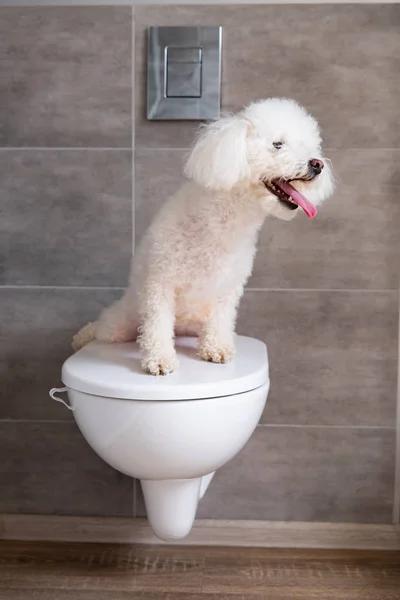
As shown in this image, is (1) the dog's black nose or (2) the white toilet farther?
(1) the dog's black nose

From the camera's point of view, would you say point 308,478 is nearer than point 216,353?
No

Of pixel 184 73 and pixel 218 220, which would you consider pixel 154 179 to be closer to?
pixel 184 73

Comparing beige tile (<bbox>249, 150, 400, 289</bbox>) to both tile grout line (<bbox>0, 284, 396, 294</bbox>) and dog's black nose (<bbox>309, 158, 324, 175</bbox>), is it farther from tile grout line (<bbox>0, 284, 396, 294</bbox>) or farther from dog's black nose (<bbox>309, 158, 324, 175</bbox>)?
dog's black nose (<bbox>309, 158, 324, 175</bbox>)

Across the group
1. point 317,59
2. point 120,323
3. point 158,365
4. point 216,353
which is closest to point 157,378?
point 158,365

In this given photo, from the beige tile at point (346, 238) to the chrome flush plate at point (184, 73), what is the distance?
0.35 metres

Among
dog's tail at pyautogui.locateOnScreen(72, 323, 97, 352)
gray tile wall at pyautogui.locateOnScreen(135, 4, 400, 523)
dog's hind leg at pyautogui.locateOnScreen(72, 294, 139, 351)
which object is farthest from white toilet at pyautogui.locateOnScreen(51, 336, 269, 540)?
gray tile wall at pyautogui.locateOnScreen(135, 4, 400, 523)

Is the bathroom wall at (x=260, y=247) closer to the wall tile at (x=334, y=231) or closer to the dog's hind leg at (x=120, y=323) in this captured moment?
the wall tile at (x=334, y=231)

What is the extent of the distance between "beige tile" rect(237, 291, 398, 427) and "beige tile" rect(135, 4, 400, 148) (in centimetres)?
43

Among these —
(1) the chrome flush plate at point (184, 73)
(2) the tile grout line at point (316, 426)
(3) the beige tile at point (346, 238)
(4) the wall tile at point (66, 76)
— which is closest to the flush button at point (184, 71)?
(1) the chrome flush plate at point (184, 73)

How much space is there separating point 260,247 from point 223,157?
0.56m

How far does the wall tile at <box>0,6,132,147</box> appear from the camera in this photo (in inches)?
66.2

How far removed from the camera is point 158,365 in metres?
1.21

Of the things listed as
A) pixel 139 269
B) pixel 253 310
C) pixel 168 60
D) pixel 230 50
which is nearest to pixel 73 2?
pixel 168 60

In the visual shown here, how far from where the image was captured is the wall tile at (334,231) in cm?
169
